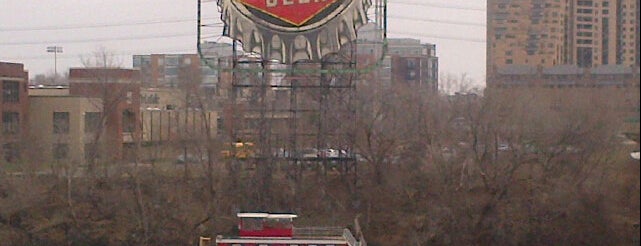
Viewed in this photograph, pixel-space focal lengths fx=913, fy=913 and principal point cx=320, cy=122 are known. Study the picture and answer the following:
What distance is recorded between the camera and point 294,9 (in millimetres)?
17359

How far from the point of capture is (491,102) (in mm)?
20938

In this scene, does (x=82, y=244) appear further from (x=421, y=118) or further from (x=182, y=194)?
(x=421, y=118)

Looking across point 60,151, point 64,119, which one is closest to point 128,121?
point 64,119

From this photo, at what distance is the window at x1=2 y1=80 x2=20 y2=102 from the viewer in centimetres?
2472

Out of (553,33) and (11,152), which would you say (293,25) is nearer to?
(11,152)

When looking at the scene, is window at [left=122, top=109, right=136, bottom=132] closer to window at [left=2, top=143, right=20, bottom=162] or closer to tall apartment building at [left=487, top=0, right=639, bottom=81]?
window at [left=2, top=143, right=20, bottom=162]

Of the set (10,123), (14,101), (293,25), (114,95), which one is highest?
(293,25)

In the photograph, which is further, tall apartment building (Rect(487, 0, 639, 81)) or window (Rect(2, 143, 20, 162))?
tall apartment building (Rect(487, 0, 639, 81))

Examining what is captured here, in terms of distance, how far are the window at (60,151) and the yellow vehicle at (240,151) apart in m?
4.05

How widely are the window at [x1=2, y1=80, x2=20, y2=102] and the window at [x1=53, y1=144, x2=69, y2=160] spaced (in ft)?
9.49

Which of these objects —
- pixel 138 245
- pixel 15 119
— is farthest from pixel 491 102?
pixel 15 119

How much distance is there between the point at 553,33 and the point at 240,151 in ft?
37.8

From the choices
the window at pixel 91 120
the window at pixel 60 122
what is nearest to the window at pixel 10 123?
the window at pixel 60 122

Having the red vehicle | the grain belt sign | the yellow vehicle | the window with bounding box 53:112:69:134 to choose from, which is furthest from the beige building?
the red vehicle
